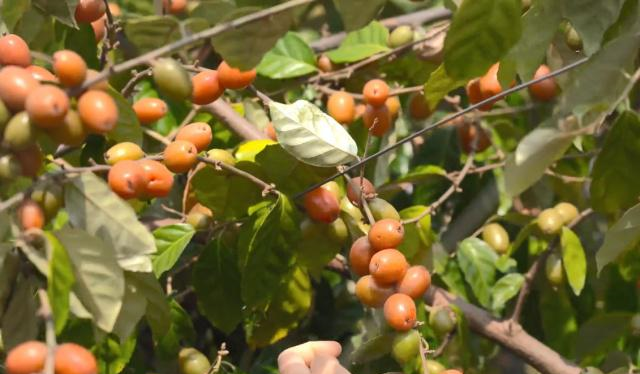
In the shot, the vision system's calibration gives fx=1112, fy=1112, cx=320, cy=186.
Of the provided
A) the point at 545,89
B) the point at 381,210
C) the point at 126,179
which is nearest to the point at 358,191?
the point at 381,210

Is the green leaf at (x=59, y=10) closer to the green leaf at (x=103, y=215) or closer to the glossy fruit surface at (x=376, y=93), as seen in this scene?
the green leaf at (x=103, y=215)

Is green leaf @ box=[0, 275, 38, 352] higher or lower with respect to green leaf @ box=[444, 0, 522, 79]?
lower

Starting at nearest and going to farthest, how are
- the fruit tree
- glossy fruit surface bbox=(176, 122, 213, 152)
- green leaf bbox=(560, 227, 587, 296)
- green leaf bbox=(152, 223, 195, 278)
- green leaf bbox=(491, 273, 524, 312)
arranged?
1. the fruit tree
2. glossy fruit surface bbox=(176, 122, 213, 152)
3. green leaf bbox=(152, 223, 195, 278)
4. green leaf bbox=(560, 227, 587, 296)
5. green leaf bbox=(491, 273, 524, 312)

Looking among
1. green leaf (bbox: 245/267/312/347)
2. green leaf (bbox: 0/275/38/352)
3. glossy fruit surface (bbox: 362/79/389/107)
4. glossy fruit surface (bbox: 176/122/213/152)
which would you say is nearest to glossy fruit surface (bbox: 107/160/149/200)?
green leaf (bbox: 0/275/38/352)

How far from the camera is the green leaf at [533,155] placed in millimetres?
837

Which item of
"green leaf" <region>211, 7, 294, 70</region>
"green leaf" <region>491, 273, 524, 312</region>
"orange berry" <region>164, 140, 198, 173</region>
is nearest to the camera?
"green leaf" <region>211, 7, 294, 70</region>

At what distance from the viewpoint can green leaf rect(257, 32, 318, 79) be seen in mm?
1657

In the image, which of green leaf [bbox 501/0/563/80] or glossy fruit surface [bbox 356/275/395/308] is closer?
green leaf [bbox 501/0/563/80]

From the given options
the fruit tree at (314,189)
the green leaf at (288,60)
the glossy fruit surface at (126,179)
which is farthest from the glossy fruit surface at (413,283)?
the green leaf at (288,60)

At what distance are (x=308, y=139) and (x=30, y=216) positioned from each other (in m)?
0.37

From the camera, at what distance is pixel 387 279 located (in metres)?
1.16

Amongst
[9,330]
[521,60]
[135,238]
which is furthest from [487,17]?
[9,330]

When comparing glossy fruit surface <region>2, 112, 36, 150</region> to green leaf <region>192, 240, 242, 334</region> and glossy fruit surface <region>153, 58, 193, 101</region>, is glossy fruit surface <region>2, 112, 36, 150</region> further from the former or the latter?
green leaf <region>192, 240, 242, 334</region>

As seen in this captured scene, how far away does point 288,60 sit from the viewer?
65.9 inches
